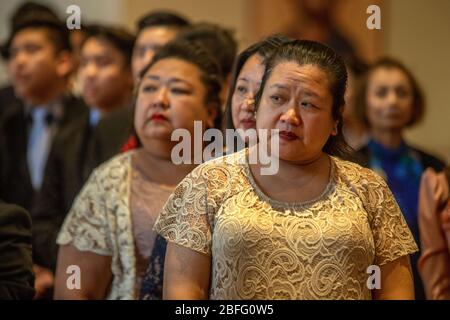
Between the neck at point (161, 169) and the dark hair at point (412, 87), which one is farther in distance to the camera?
the dark hair at point (412, 87)

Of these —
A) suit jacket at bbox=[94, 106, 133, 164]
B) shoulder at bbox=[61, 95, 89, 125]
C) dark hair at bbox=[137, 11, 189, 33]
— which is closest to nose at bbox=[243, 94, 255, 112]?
suit jacket at bbox=[94, 106, 133, 164]

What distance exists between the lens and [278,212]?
2.07 metres

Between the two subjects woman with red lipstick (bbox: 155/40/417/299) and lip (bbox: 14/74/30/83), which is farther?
lip (bbox: 14/74/30/83)

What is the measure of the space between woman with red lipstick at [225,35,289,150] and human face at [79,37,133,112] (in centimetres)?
153

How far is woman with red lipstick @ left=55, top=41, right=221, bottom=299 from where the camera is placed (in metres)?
2.61

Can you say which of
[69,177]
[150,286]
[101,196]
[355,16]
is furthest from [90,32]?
[355,16]

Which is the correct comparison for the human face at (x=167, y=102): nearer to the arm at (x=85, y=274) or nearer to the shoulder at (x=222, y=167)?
the arm at (x=85, y=274)

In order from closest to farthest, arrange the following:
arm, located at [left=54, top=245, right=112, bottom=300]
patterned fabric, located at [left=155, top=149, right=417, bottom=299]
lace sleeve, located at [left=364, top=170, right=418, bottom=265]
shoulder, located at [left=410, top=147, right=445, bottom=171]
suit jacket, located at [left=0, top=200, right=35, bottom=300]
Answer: patterned fabric, located at [left=155, top=149, right=417, bottom=299], lace sleeve, located at [left=364, top=170, right=418, bottom=265], suit jacket, located at [left=0, top=200, right=35, bottom=300], arm, located at [left=54, top=245, right=112, bottom=300], shoulder, located at [left=410, top=147, right=445, bottom=171]

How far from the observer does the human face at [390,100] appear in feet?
12.7

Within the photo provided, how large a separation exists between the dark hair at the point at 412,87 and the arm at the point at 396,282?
181cm

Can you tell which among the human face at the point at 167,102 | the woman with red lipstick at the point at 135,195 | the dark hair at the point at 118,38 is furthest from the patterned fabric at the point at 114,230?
the dark hair at the point at 118,38

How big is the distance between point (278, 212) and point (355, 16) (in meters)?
4.51

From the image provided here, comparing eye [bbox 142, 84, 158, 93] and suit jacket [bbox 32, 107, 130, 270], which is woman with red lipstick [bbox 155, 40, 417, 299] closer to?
eye [bbox 142, 84, 158, 93]
